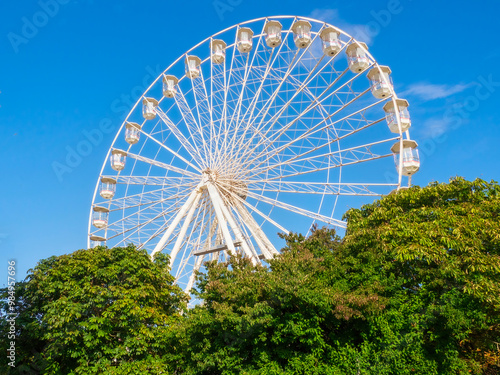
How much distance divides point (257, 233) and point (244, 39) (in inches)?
426

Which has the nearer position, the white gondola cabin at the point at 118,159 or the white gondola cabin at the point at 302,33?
the white gondola cabin at the point at 302,33

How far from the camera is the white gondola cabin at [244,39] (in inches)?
1020

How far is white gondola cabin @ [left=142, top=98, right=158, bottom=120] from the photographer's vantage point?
29.0 metres

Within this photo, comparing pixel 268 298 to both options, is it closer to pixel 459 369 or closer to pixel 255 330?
pixel 255 330

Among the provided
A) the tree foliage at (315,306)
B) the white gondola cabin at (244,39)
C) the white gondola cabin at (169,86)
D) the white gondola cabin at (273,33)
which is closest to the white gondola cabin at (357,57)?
the white gondola cabin at (273,33)

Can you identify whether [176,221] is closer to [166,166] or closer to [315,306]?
[166,166]

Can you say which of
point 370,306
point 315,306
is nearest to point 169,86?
point 315,306

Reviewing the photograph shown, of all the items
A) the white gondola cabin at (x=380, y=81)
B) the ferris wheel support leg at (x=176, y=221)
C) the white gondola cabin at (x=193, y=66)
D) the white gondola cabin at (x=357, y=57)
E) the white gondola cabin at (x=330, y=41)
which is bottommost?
the ferris wheel support leg at (x=176, y=221)

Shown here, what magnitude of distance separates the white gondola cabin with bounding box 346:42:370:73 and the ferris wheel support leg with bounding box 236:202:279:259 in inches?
349

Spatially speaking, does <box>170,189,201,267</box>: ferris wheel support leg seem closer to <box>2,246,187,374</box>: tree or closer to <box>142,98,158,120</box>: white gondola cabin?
<box>2,246,187,374</box>: tree

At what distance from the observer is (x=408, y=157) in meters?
20.7

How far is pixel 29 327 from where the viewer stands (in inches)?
701

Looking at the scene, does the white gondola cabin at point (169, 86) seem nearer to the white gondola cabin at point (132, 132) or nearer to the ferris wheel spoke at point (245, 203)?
the white gondola cabin at point (132, 132)

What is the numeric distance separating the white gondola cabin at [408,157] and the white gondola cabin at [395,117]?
67cm
